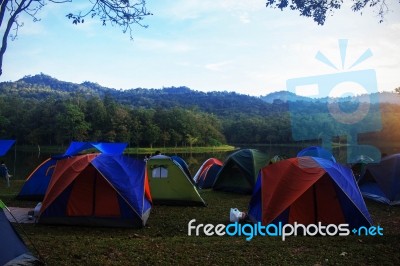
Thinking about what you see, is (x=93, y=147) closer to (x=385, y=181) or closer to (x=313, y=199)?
(x=313, y=199)

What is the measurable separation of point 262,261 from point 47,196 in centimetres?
583

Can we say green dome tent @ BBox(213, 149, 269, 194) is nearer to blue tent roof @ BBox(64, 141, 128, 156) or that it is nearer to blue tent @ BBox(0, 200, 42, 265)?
blue tent roof @ BBox(64, 141, 128, 156)

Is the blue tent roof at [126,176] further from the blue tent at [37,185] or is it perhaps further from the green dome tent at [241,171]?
the green dome tent at [241,171]

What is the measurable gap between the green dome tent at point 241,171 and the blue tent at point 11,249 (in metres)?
9.84

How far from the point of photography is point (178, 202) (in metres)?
11.5

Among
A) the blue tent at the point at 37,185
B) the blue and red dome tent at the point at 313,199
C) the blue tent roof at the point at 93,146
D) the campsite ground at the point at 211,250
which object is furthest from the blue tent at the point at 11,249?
the blue tent roof at the point at 93,146

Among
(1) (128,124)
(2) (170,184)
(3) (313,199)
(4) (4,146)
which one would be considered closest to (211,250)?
(3) (313,199)

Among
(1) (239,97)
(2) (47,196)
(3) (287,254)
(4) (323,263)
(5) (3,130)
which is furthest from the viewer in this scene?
(1) (239,97)

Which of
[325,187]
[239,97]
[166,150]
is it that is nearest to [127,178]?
[325,187]

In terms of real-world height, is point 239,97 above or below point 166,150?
above

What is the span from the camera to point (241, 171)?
47.1 ft

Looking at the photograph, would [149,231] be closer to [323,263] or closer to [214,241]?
[214,241]

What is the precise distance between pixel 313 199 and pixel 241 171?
6325mm

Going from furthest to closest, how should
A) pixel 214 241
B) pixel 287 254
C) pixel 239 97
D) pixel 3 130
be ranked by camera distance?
pixel 239 97 < pixel 3 130 < pixel 214 241 < pixel 287 254
